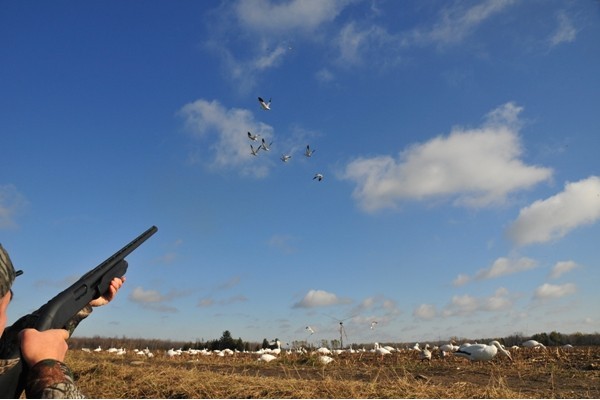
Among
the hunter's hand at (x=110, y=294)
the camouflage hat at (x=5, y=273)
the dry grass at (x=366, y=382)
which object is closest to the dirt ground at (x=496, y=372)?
the dry grass at (x=366, y=382)

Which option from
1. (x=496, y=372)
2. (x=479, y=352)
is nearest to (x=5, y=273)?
(x=496, y=372)

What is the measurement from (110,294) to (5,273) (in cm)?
203

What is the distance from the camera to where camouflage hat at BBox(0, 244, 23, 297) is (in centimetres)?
312

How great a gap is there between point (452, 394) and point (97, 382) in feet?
23.5

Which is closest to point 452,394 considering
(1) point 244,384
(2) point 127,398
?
(1) point 244,384

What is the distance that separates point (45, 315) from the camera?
3430 mm

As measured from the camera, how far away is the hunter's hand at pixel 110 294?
5.02 m

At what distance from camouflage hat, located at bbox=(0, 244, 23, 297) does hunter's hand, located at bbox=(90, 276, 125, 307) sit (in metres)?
1.78

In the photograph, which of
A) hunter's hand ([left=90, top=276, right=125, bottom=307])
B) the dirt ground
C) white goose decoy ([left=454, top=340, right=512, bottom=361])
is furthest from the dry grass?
hunter's hand ([left=90, top=276, right=125, bottom=307])

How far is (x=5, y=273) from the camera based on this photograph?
315cm

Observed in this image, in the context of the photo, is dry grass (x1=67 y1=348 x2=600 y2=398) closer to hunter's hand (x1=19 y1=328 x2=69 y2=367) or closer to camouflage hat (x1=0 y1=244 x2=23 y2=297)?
hunter's hand (x1=19 y1=328 x2=69 y2=367)

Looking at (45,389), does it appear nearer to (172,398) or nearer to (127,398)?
(172,398)

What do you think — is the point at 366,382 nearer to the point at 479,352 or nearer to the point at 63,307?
the point at 479,352

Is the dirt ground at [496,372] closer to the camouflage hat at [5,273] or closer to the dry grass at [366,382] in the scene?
the dry grass at [366,382]
